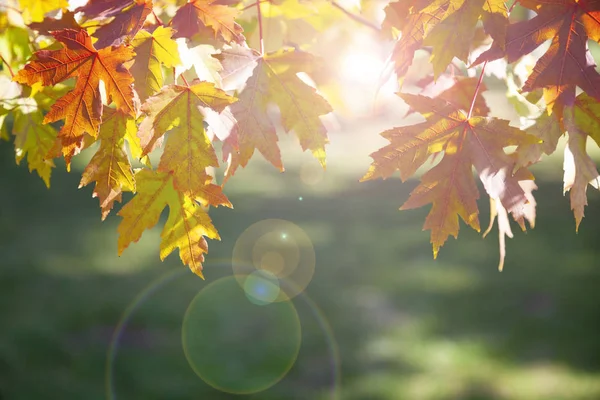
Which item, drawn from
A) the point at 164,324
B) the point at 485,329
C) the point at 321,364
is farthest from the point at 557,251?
the point at 164,324

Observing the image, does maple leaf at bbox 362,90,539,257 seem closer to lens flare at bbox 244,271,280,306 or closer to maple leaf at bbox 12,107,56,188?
maple leaf at bbox 12,107,56,188

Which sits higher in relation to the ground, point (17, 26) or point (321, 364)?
point (17, 26)

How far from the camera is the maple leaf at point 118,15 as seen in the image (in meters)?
1.53

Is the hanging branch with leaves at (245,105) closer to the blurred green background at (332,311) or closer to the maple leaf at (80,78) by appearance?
the maple leaf at (80,78)

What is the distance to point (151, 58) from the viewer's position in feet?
5.34

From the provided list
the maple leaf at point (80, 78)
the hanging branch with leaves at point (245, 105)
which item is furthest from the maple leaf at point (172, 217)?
the maple leaf at point (80, 78)

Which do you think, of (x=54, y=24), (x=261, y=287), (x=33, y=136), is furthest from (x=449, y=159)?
(x=261, y=287)

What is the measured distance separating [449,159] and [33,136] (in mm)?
1433

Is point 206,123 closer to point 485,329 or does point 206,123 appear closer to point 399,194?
point 485,329

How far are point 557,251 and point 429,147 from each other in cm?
665

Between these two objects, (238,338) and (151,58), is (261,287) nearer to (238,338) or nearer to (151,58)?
(238,338)

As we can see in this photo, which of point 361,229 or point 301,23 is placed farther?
point 361,229

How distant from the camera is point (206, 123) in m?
1.64

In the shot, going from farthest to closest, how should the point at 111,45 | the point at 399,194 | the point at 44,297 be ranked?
the point at 399,194, the point at 44,297, the point at 111,45
